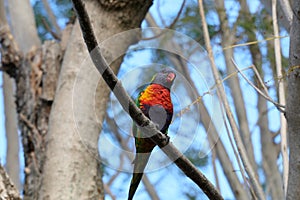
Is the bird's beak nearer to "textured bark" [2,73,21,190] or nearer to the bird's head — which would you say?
the bird's head

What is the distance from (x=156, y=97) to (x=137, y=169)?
28 cm

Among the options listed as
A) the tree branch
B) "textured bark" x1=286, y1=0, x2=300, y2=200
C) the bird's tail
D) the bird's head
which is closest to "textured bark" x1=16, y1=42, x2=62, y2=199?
the bird's tail

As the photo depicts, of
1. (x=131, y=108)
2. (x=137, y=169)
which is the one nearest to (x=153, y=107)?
(x=137, y=169)

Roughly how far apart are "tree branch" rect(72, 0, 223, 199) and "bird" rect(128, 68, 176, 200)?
0.15 metres

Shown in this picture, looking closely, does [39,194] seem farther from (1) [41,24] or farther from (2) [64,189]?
(1) [41,24]

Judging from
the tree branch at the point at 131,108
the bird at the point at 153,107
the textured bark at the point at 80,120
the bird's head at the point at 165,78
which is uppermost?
the textured bark at the point at 80,120

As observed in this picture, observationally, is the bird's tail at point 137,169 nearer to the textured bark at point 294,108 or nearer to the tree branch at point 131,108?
the tree branch at point 131,108

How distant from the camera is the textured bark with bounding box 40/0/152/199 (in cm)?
299

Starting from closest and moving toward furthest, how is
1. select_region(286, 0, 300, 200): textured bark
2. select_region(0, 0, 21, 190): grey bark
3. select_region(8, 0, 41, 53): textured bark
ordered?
select_region(286, 0, 300, 200): textured bark < select_region(8, 0, 41, 53): textured bark < select_region(0, 0, 21, 190): grey bark

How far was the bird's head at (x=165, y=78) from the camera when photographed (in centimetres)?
220

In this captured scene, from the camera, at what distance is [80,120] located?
3.06 m

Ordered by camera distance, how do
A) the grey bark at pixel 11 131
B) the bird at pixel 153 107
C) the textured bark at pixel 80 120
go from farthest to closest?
the grey bark at pixel 11 131 < the textured bark at pixel 80 120 < the bird at pixel 153 107

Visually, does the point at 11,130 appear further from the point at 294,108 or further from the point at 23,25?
the point at 294,108

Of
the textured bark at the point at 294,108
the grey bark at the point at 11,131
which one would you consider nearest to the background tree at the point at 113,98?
the textured bark at the point at 294,108
